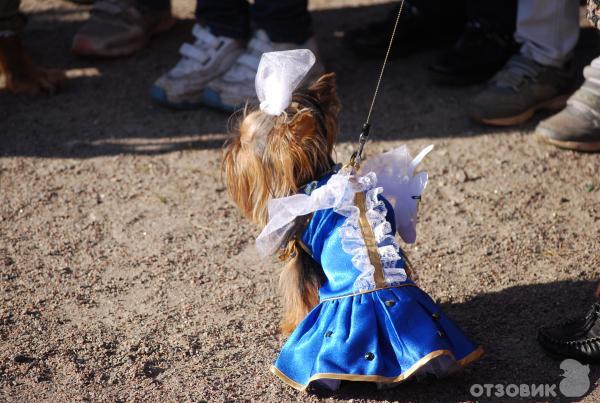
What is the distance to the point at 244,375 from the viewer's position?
2807mm

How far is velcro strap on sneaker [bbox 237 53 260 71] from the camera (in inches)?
182

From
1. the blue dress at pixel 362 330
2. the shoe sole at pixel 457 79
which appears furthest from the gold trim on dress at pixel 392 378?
the shoe sole at pixel 457 79

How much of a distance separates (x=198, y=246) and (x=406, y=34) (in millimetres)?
2395

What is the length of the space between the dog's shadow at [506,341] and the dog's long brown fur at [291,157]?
0.41 metres

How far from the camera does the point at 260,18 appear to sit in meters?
4.57

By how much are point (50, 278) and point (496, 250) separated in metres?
1.90

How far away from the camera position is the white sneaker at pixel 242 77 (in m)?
4.57

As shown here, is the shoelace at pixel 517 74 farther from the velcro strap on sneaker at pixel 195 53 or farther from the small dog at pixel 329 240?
the small dog at pixel 329 240

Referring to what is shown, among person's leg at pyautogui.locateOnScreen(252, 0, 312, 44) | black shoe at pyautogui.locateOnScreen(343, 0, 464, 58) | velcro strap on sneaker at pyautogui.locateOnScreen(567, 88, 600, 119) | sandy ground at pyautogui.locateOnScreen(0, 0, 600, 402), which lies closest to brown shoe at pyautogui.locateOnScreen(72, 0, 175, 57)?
sandy ground at pyautogui.locateOnScreen(0, 0, 600, 402)

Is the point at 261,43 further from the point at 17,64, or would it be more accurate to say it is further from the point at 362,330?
the point at 362,330

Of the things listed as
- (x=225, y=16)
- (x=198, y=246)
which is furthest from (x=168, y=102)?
(x=198, y=246)

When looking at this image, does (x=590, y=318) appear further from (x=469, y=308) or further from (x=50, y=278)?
(x=50, y=278)

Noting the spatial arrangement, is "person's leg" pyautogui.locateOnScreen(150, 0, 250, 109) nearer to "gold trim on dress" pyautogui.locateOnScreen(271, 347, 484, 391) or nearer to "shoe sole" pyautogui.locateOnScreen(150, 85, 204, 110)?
"shoe sole" pyautogui.locateOnScreen(150, 85, 204, 110)

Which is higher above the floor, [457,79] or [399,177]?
[399,177]
